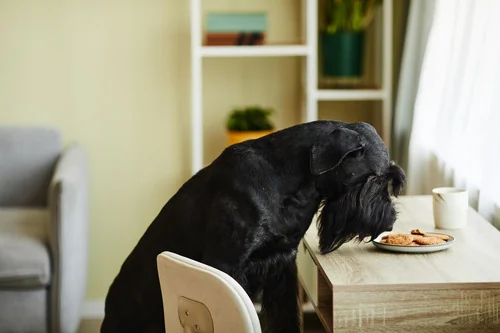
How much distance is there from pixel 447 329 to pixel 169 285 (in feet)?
1.91

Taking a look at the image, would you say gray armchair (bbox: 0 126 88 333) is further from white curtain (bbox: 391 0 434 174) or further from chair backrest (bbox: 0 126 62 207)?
white curtain (bbox: 391 0 434 174)

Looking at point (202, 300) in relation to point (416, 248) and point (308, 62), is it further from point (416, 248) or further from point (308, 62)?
point (308, 62)

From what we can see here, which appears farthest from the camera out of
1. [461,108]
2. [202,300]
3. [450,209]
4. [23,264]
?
[23,264]

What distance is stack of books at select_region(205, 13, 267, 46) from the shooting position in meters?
3.55

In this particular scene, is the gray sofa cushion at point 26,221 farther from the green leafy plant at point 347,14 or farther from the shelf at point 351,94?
the green leafy plant at point 347,14

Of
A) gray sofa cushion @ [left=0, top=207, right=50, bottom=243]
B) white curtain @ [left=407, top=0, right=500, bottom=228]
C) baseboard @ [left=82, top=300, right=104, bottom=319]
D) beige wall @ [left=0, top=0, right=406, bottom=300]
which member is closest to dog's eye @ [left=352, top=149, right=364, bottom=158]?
white curtain @ [left=407, top=0, right=500, bottom=228]

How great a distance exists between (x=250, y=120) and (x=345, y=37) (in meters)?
0.55

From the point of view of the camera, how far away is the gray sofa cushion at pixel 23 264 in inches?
123

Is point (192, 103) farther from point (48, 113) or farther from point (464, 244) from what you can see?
point (464, 244)

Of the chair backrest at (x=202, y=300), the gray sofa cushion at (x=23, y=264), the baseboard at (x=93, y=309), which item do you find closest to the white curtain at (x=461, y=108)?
the chair backrest at (x=202, y=300)

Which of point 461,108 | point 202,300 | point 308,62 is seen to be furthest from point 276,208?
point 308,62

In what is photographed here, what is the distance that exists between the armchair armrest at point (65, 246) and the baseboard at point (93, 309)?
0.61 metres

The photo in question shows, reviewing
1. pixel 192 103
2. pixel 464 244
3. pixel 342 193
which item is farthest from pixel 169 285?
pixel 192 103

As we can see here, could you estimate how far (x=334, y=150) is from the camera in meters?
1.83
